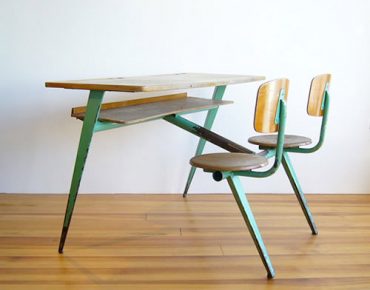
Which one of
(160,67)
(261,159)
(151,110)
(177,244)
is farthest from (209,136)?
(160,67)

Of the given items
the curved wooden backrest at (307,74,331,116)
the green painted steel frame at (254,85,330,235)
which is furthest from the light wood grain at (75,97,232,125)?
the curved wooden backrest at (307,74,331,116)

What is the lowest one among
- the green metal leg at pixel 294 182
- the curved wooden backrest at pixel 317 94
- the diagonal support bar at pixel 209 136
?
the green metal leg at pixel 294 182

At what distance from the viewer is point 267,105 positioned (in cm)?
175

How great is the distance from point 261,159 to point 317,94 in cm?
54

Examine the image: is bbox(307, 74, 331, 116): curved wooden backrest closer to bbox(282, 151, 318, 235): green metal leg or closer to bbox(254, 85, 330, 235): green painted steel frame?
bbox(254, 85, 330, 235): green painted steel frame

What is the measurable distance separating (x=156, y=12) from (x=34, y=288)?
191 centimetres

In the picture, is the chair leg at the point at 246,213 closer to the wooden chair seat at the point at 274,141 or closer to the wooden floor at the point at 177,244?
the wooden floor at the point at 177,244

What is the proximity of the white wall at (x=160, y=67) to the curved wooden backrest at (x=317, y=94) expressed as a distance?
0.90m

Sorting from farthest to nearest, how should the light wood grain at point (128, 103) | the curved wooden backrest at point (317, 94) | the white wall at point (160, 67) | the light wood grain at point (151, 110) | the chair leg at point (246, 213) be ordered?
the white wall at point (160, 67)
the curved wooden backrest at point (317, 94)
the light wood grain at point (128, 103)
the light wood grain at point (151, 110)
the chair leg at point (246, 213)

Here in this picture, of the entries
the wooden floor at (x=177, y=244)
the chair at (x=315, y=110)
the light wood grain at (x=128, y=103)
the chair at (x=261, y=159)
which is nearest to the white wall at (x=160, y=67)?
the wooden floor at (x=177, y=244)

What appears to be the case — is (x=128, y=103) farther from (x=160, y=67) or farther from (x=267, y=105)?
(x=267, y=105)

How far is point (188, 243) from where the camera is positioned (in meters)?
2.26

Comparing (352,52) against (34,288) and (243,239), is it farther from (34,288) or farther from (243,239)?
(34,288)

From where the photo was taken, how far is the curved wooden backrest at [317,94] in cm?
222
